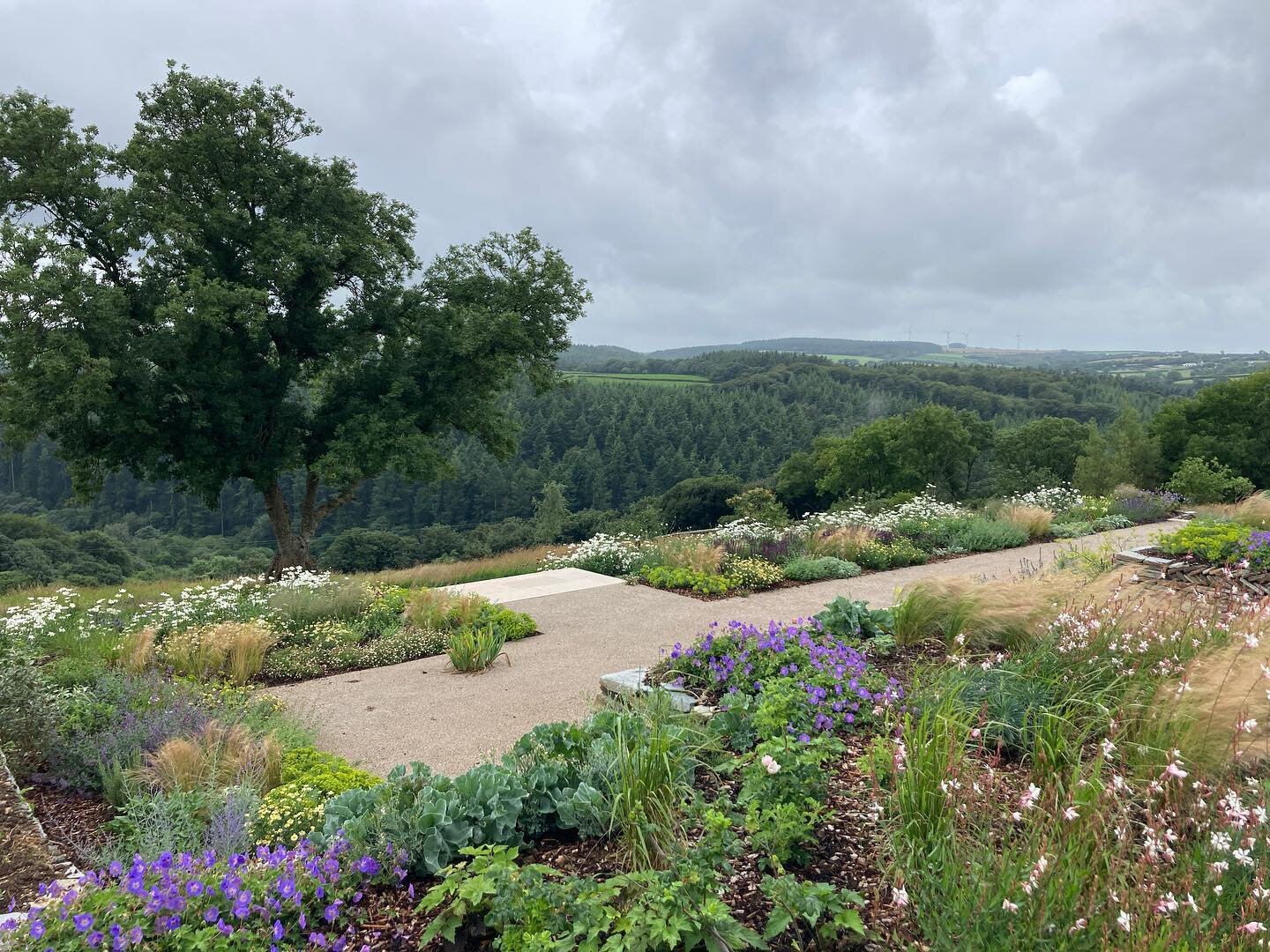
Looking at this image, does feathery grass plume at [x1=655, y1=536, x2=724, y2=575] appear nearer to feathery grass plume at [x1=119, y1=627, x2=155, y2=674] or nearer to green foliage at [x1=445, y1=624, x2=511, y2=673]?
green foliage at [x1=445, y1=624, x2=511, y2=673]

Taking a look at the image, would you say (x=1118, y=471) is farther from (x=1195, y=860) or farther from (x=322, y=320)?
(x=1195, y=860)

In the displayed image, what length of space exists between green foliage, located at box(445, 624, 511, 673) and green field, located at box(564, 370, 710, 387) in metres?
79.2

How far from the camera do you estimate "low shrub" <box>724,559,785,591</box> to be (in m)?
8.21

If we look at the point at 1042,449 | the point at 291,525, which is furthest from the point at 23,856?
the point at 1042,449

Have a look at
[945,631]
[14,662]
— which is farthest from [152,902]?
[945,631]

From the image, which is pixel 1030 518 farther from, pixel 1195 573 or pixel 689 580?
pixel 689 580

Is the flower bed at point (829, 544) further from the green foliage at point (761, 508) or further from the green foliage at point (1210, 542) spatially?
the green foliage at point (1210, 542)

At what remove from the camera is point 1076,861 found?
1.99m

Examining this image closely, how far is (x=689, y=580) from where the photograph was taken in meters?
8.27

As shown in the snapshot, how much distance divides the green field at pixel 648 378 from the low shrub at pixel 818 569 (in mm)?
76262

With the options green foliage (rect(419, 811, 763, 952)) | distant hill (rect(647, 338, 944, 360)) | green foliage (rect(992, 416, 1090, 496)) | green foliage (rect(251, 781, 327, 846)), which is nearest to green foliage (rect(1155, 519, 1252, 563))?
green foliage (rect(419, 811, 763, 952))

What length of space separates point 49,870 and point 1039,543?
11.4m

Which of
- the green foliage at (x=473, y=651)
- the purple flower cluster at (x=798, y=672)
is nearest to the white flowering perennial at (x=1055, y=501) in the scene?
the purple flower cluster at (x=798, y=672)

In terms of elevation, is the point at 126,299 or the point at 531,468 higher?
the point at 126,299
